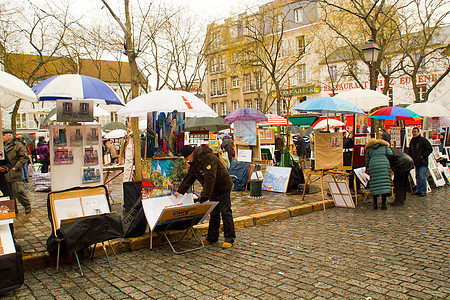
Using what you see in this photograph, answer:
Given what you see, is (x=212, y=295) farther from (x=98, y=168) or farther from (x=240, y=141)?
(x=240, y=141)

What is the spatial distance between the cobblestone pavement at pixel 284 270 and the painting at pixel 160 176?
1112 millimetres

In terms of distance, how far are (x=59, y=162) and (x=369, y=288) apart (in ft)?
16.5

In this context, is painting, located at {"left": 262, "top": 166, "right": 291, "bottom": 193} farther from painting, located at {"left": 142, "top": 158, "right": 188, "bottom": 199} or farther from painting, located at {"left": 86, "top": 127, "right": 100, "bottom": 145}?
painting, located at {"left": 86, "top": 127, "right": 100, "bottom": 145}

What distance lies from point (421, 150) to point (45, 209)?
32.2 feet

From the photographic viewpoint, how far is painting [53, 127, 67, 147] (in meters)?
6.16

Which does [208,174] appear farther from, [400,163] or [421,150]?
[421,150]

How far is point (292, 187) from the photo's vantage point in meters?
10.5

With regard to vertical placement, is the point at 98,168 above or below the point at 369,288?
above

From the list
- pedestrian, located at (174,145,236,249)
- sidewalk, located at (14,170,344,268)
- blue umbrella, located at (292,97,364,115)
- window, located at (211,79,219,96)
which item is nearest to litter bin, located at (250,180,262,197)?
sidewalk, located at (14,170,344,268)

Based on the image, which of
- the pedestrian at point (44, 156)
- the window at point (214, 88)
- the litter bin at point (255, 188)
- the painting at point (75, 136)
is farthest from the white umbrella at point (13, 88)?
the window at point (214, 88)

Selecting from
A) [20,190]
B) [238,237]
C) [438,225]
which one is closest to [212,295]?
[238,237]

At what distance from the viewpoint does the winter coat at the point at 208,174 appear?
564 centimetres

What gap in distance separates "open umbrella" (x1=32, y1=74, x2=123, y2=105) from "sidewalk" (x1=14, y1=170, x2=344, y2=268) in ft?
7.38

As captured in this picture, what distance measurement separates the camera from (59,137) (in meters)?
6.21
